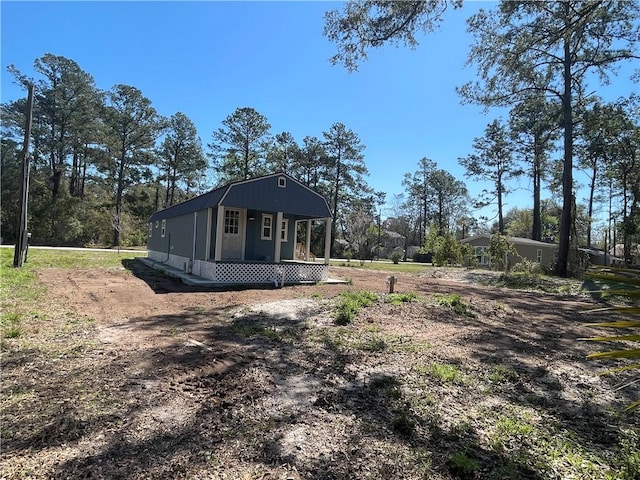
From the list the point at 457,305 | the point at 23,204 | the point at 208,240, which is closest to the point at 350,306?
the point at 457,305

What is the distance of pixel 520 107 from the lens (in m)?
19.2

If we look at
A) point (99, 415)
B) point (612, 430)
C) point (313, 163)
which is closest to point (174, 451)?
point (99, 415)

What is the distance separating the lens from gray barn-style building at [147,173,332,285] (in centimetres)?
1246

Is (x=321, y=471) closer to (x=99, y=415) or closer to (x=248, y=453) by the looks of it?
(x=248, y=453)

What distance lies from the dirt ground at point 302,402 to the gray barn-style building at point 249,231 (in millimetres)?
5914

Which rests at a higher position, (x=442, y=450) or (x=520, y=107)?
(x=520, y=107)

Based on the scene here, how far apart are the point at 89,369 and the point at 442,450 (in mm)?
3659

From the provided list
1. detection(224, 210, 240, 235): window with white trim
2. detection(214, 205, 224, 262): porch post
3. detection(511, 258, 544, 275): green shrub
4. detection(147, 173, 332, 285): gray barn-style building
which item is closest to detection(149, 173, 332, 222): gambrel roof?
detection(147, 173, 332, 285): gray barn-style building

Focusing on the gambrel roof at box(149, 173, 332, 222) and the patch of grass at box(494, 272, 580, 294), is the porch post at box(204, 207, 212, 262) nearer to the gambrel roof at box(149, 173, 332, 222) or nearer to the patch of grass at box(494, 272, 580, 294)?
the gambrel roof at box(149, 173, 332, 222)

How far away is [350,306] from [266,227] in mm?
8149

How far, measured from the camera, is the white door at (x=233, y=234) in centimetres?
1382

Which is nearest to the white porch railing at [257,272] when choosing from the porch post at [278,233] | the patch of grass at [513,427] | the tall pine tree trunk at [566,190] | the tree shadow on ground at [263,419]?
the porch post at [278,233]

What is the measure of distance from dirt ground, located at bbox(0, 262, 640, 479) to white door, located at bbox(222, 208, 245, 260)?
7140mm

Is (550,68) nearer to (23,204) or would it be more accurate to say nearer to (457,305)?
(457,305)
